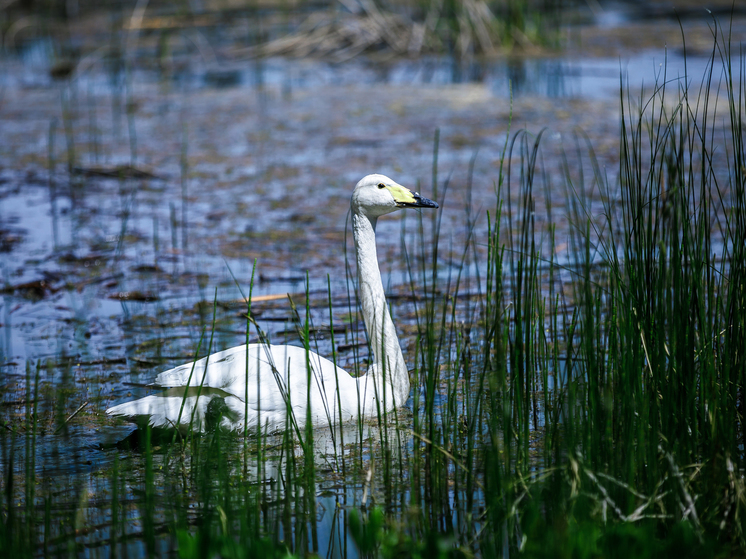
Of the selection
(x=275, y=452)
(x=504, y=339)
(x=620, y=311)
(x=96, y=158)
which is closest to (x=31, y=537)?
(x=275, y=452)

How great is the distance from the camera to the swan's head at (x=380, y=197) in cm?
441

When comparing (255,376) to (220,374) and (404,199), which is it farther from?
(404,199)

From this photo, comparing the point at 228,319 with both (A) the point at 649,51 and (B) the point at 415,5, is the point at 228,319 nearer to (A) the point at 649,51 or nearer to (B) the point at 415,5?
(A) the point at 649,51

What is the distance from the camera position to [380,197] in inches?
173

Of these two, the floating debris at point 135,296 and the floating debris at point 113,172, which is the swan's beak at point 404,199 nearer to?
the floating debris at point 135,296

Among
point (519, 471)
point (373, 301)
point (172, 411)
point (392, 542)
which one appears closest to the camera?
point (392, 542)

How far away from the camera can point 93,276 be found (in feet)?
21.1

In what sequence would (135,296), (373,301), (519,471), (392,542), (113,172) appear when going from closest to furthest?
(392,542) < (519,471) < (373,301) < (135,296) < (113,172)

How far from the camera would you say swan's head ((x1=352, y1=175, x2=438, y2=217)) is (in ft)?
14.5

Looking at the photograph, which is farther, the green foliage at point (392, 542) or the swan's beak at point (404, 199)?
the swan's beak at point (404, 199)

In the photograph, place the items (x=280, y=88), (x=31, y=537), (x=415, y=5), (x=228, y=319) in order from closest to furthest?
1. (x=31, y=537)
2. (x=228, y=319)
3. (x=280, y=88)
4. (x=415, y=5)

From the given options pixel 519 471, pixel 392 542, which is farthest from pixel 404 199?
pixel 392 542

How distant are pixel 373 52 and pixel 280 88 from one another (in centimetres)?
248

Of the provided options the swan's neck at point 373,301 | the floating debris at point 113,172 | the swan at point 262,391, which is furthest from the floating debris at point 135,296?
the floating debris at point 113,172
